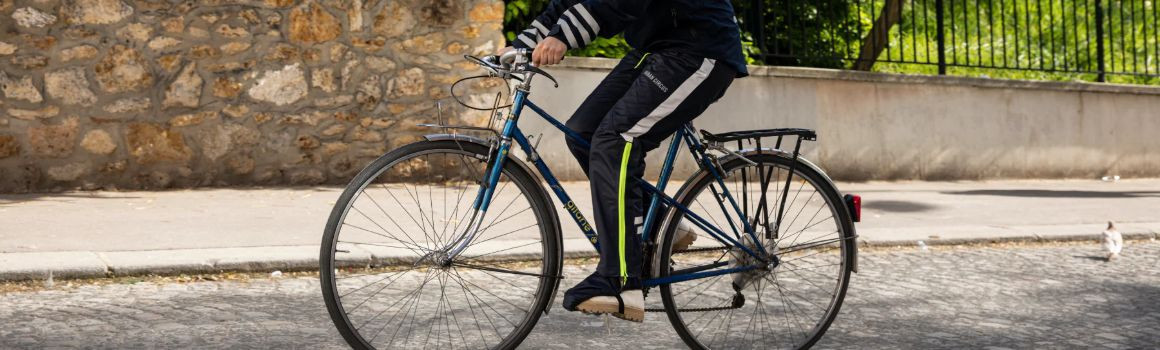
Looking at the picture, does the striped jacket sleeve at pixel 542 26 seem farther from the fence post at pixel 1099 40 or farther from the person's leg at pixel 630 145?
the fence post at pixel 1099 40

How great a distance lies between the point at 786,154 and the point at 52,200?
5.37 meters

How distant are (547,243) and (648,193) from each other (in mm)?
394

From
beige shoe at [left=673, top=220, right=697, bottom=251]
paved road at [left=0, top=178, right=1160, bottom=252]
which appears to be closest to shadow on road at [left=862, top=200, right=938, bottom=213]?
paved road at [left=0, top=178, right=1160, bottom=252]

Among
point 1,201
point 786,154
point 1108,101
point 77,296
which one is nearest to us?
point 786,154

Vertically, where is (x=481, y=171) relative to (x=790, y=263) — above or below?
above

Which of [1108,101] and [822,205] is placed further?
[1108,101]

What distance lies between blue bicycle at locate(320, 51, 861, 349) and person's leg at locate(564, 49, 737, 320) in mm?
105

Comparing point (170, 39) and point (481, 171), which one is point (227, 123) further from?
point (481, 171)

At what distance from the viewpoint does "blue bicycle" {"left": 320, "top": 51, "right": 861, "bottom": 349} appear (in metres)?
3.94

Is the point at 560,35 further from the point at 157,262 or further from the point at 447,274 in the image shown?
the point at 157,262

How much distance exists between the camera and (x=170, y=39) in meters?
8.64

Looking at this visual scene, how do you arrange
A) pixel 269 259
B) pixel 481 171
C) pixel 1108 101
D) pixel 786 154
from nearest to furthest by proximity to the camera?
1. pixel 481 171
2. pixel 786 154
3. pixel 269 259
4. pixel 1108 101

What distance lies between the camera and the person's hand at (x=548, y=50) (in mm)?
3859

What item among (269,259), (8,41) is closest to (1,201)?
(8,41)
